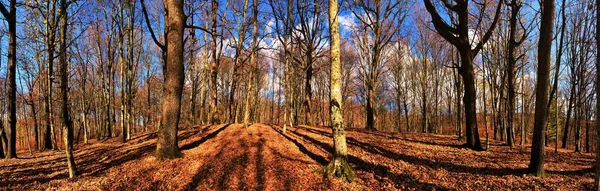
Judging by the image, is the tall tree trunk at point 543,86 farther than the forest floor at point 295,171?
Yes

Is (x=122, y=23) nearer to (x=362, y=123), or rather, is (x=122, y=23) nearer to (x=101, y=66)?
(x=101, y=66)

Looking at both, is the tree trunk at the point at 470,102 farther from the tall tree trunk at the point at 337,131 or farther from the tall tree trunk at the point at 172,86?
the tall tree trunk at the point at 172,86

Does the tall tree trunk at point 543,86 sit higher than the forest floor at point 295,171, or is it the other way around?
the tall tree trunk at point 543,86

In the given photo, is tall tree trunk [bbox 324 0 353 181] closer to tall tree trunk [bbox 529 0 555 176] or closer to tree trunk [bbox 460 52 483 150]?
tall tree trunk [bbox 529 0 555 176]

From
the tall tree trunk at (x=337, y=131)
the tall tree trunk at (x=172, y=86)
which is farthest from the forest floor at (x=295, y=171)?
the tall tree trunk at (x=172, y=86)

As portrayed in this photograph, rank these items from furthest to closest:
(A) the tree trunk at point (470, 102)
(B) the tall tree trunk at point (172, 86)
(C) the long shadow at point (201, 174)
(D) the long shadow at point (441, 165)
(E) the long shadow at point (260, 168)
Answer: (A) the tree trunk at point (470, 102) < (B) the tall tree trunk at point (172, 86) < (D) the long shadow at point (441, 165) < (E) the long shadow at point (260, 168) < (C) the long shadow at point (201, 174)

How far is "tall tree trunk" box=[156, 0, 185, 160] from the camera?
26.3 feet

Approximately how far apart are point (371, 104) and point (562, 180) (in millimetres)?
11416

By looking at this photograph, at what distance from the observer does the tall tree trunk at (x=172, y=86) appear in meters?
8.02

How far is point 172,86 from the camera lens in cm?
810

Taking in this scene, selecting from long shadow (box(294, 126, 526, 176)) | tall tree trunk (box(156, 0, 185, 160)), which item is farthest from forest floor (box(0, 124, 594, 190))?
tall tree trunk (box(156, 0, 185, 160))

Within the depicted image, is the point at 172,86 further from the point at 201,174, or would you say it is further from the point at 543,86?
the point at 543,86

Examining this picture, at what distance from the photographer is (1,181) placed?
273 inches

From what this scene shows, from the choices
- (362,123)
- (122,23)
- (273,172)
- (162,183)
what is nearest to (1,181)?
(162,183)
